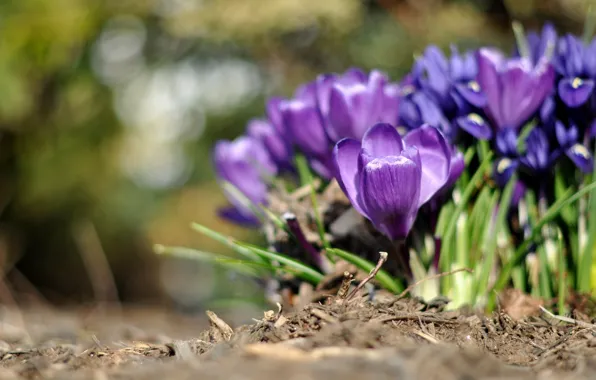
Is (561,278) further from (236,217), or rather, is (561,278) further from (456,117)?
(236,217)

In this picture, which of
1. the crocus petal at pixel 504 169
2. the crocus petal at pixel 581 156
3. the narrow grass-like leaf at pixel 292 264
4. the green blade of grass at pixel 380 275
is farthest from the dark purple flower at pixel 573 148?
the narrow grass-like leaf at pixel 292 264

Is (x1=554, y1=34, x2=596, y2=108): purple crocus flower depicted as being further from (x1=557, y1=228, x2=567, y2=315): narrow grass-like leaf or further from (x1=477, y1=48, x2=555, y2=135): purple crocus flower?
(x1=557, y1=228, x2=567, y2=315): narrow grass-like leaf

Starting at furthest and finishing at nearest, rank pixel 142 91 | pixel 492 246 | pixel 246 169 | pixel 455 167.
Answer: pixel 142 91 → pixel 246 169 → pixel 492 246 → pixel 455 167

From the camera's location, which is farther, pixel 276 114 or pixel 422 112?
pixel 276 114

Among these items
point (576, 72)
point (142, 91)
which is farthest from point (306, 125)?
point (142, 91)

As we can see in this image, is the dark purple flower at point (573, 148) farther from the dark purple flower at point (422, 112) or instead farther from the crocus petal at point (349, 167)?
the crocus petal at point (349, 167)

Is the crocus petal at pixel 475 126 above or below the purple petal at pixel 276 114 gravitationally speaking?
below

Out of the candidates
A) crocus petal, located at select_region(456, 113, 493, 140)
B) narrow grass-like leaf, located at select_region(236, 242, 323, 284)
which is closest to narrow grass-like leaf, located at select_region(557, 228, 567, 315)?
crocus petal, located at select_region(456, 113, 493, 140)
